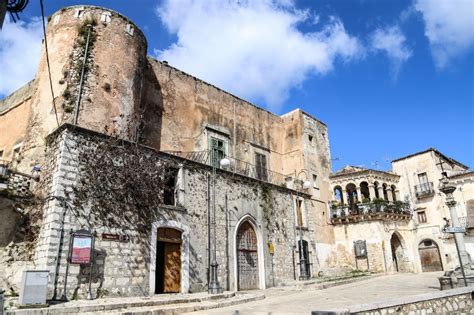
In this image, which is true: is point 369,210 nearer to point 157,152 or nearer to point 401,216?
point 401,216

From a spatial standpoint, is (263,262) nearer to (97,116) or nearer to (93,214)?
(93,214)

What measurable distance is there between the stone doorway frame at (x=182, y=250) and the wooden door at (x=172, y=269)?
16cm

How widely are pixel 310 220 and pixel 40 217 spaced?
593 inches

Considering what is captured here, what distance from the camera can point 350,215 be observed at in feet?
77.2

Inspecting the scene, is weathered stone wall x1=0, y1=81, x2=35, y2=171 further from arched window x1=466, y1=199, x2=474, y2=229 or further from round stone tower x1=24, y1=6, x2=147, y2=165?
arched window x1=466, y1=199, x2=474, y2=229

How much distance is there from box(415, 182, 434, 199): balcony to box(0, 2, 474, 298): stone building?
47 cm

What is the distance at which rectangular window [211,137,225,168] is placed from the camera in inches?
769

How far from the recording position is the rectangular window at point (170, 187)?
14555mm

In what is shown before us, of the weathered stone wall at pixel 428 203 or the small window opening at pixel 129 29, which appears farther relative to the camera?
the weathered stone wall at pixel 428 203

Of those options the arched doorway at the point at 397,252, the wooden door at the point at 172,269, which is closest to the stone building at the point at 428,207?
the arched doorway at the point at 397,252

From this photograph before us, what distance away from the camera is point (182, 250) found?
14.0 metres

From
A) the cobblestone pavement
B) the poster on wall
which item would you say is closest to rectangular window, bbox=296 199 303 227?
the cobblestone pavement

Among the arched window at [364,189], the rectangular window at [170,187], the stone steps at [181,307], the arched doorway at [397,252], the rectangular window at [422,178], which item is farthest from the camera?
the rectangular window at [422,178]

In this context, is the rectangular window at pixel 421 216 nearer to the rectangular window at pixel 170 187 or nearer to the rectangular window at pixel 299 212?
the rectangular window at pixel 299 212
